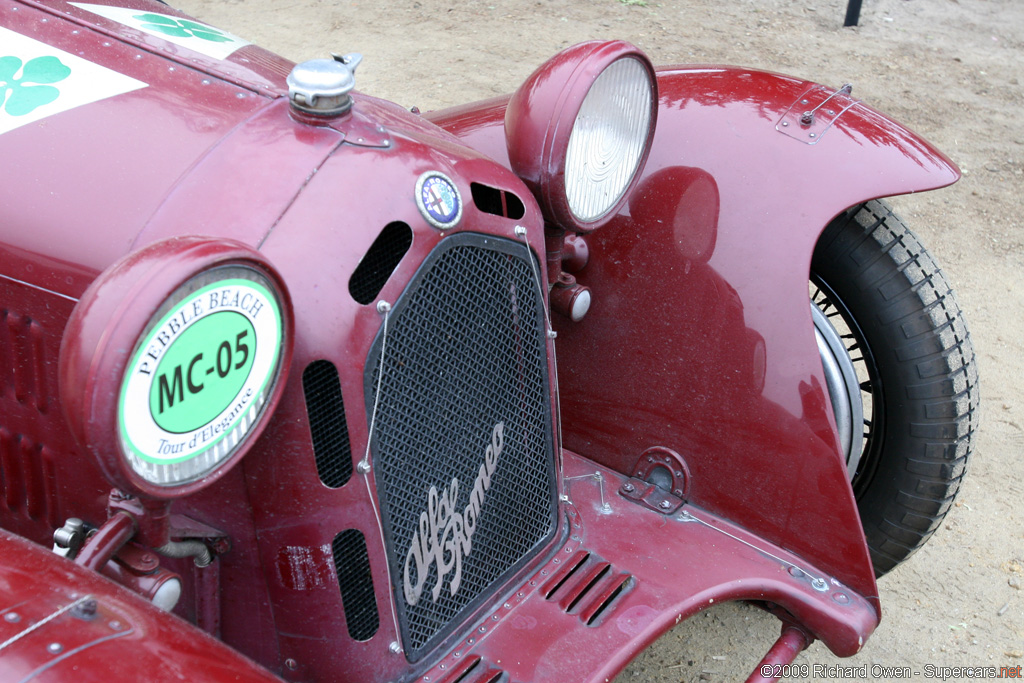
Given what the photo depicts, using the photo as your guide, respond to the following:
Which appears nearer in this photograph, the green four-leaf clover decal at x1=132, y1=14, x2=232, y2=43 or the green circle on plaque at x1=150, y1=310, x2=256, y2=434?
the green circle on plaque at x1=150, y1=310, x2=256, y2=434

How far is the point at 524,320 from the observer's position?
5.39 ft

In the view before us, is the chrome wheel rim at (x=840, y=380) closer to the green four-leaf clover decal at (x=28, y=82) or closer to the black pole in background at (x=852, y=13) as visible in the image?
the green four-leaf clover decal at (x=28, y=82)

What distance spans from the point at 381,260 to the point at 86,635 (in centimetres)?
64

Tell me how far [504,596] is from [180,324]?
0.87 m

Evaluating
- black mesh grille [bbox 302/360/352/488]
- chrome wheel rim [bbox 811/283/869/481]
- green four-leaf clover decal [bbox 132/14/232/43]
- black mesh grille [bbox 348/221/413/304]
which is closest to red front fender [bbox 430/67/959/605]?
chrome wheel rim [bbox 811/283/869/481]

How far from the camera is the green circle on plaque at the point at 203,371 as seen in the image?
1076 mm

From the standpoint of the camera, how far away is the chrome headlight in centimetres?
158

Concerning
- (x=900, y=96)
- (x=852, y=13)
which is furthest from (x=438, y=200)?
(x=852, y=13)

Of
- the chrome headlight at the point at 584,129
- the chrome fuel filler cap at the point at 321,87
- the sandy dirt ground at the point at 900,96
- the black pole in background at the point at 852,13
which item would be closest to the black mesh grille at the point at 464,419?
the chrome headlight at the point at 584,129

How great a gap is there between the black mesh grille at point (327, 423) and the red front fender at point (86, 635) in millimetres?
277

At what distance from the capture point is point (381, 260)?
1395mm

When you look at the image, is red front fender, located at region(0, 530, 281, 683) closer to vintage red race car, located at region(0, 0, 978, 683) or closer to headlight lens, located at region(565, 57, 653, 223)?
vintage red race car, located at region(0, 0, 978, 683)

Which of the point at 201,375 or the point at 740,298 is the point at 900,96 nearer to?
the point at 740,298

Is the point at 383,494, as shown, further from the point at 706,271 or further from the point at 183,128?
the point at 706,271
